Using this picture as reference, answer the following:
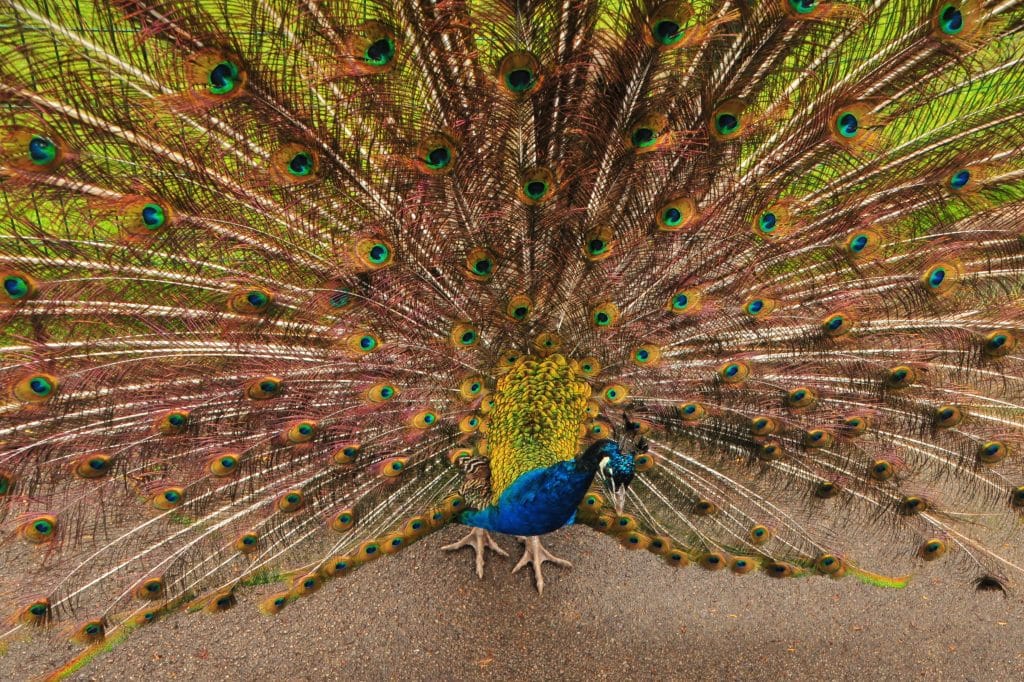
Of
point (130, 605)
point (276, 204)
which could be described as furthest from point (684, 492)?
point (130, 605)

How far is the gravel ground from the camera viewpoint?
101 inches

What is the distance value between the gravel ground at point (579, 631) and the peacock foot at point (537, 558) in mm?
48

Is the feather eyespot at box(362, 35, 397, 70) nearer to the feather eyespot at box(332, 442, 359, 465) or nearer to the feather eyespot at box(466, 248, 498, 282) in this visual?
the feather eyespot at box(466, 248, 498, 282)

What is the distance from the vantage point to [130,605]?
2107mm

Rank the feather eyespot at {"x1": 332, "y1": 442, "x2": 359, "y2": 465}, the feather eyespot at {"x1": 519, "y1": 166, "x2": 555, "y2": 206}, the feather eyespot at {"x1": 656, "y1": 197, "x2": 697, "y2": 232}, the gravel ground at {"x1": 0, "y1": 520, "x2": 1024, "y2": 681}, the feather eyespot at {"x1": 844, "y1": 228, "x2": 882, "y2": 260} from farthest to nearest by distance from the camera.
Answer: the gravel ground at {"x1": 0, "y1": 520, "x2": 1024, "y2": 681} → the feather eyespot at {"x1": 332, "y1": 442, "x2": 359, "y2": 465} → the feather eyespot at {"x1": 844, "y1": 228, "x2": 882, "y2": 260} → the feather eyespot at {"x1": 656, "y1": 197, "x2": 697, "y2": 232} → the feather eyespot at {"x1": 519, "y1": 166, "x2": 555, "y2": 206}

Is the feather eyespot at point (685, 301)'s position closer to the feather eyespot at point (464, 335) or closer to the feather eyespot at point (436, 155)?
the feather eyespot at point (464, 335)

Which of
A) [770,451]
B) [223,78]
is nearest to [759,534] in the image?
[770,451]

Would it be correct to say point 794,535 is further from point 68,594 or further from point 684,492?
point 68,594

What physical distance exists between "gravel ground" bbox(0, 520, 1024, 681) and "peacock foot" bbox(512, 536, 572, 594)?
5 cm

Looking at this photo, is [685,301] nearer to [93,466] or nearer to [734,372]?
[734,372]

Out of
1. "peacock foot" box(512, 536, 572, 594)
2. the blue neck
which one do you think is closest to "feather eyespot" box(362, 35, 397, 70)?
the blue neck

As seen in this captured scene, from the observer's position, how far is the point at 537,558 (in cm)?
296

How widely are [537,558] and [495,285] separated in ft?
5.36

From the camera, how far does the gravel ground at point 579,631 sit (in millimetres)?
2574
